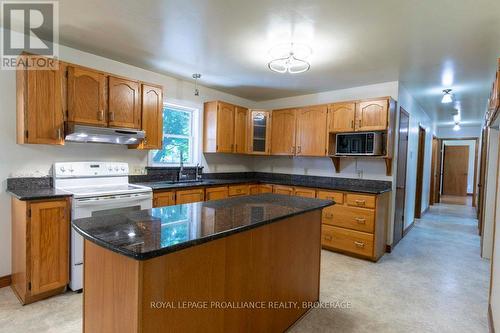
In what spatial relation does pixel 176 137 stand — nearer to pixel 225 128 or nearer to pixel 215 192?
pixel 225 128

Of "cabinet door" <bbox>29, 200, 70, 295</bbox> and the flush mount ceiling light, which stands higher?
the flush mount ceiling light

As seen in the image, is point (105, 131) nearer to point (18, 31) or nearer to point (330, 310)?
point (18, 31)

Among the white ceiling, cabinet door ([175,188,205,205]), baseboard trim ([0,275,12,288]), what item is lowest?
baseboard trim ([0,275,12,288])

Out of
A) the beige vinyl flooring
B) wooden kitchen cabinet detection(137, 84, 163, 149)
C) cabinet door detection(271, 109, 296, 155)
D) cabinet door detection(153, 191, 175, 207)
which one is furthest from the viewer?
cabinet door detection(271, 109, 296, 155)

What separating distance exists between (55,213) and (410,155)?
531 centimetres

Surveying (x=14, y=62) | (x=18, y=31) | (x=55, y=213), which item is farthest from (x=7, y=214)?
(x=18, y=31)

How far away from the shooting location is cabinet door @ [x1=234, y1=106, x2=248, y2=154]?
15.8ft

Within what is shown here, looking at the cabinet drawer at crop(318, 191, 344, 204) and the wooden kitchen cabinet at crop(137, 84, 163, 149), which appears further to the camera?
the cabinet drawer at crop(318, 191, 344, 204)

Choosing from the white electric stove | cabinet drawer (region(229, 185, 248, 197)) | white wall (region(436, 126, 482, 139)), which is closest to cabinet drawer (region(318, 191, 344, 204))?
cabinet drawer (region(229, 185, 248, 197))

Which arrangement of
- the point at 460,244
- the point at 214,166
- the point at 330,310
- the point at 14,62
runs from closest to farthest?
the point at 330,310 < the point at 14,62 < the point at 460,244 < the point at 214,166

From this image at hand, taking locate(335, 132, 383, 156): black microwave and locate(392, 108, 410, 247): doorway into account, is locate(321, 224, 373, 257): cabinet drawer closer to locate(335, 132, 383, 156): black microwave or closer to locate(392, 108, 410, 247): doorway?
locate(392, 108, 410, 247): doorway

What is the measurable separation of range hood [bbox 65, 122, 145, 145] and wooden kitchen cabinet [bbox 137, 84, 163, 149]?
180 mm

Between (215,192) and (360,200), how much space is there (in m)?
2.04

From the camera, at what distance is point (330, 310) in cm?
248
